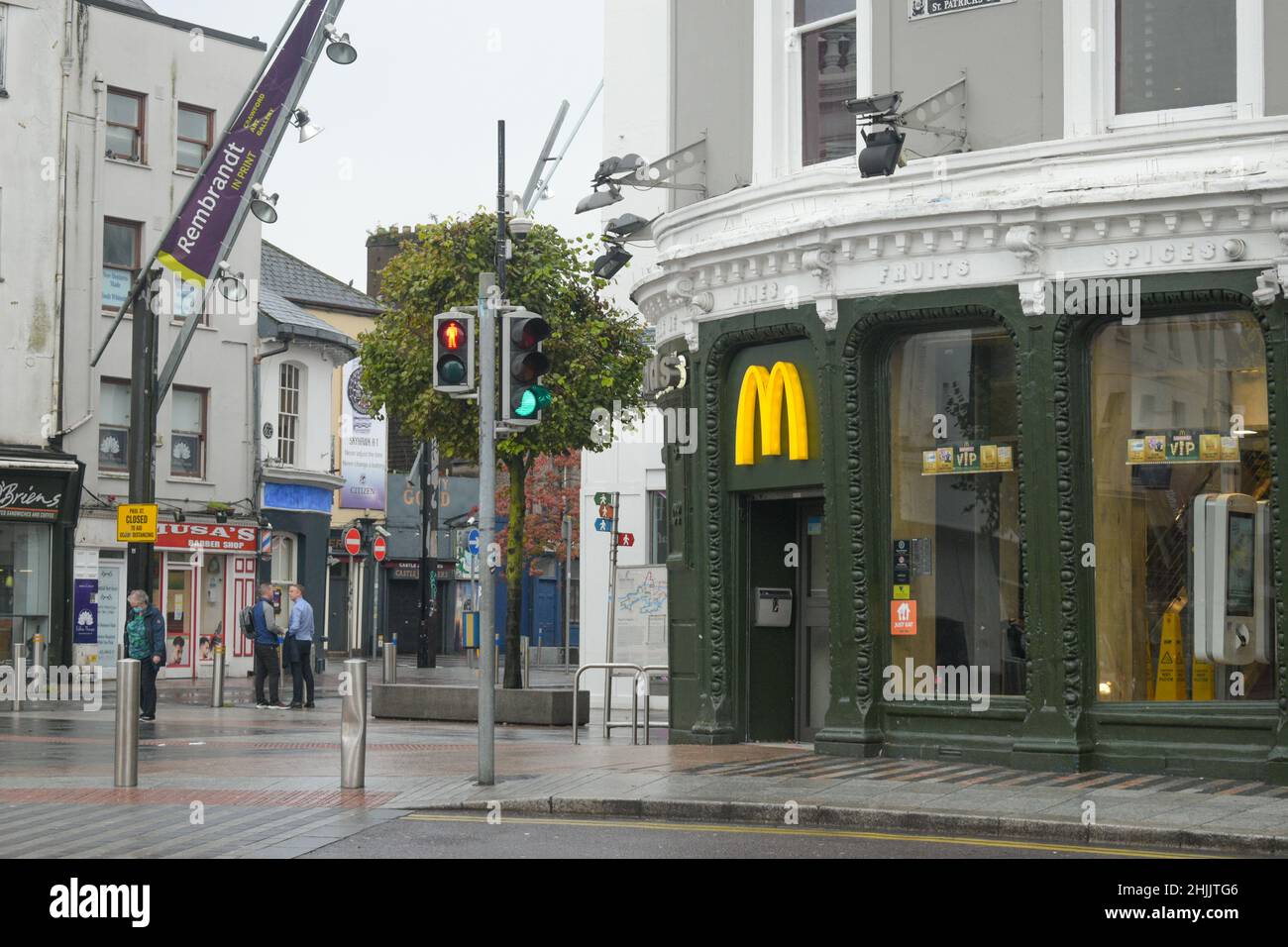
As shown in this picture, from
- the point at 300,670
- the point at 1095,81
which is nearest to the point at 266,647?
the point at 300,670

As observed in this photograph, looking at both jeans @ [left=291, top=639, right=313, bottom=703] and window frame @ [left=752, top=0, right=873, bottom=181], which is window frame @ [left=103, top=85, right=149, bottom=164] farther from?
window frame @ [left=752, top=0, right=873, bottom=181]

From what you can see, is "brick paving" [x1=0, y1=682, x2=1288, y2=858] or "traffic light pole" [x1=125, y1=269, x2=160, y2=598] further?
"traffic light pole" [x1=125, y1=269, x2=160, y2=598]

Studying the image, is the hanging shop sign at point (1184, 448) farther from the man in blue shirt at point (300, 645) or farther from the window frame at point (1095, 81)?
the man in blue shirt at point (300, 645)

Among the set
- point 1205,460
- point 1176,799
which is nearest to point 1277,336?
point 1205,460

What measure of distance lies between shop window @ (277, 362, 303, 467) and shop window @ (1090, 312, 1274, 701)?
30844 mm

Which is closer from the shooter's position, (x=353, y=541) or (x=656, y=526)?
(x=656, y=526)

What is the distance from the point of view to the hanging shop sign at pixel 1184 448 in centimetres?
1488

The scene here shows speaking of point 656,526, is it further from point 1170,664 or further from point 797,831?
point 797,831

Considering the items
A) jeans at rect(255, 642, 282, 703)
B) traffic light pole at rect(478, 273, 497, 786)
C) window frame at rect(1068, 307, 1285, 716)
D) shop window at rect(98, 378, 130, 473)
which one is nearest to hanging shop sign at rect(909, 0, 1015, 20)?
window frame at rect(1068, 307, 1285, 716)

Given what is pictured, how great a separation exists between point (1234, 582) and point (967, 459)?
2.55 m

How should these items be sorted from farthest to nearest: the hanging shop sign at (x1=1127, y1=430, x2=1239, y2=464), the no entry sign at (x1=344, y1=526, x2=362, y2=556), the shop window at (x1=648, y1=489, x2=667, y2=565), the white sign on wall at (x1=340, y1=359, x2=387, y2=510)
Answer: the white sign on wall at (x1=340, y1=359, x2=387, y2=510), the no entry sign at (x1=344, y1=526, x2=362, y2=556), the shop window at (x1=648, y1=489, x2=667, y2=565), the hanging shop sign at (x1=1127, y1=430, x2=1239, y2=464)

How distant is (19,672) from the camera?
27375 millimetres

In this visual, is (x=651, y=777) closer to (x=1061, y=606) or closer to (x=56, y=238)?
(x=1061, y=606)

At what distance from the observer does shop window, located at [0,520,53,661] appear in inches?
1216
